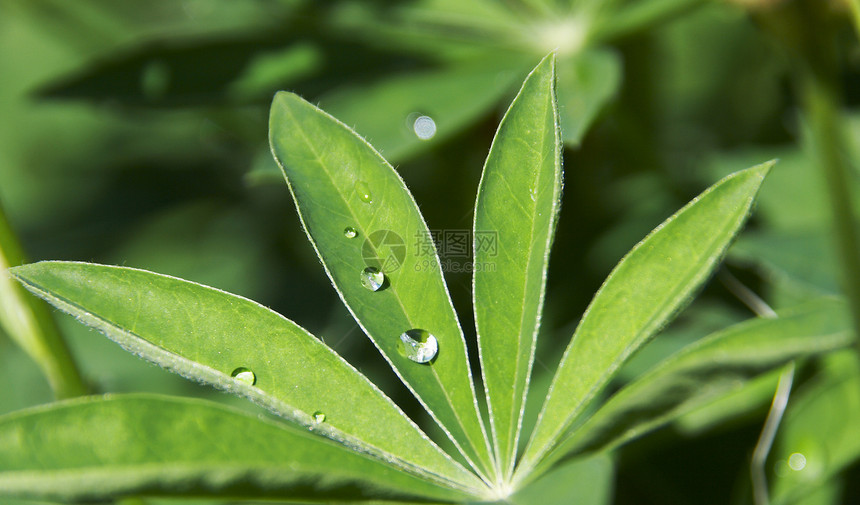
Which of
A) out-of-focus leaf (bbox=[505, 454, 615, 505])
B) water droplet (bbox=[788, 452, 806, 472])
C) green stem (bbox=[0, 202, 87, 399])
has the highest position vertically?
green stem (bbox=[0, 202, 87, 399])

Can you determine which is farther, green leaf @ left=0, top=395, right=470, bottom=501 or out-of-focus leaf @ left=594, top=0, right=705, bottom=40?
out-of-focus leaf @ left=594, top=0, right=705, bottom=40

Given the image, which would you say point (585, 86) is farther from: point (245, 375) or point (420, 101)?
point (245, 375)

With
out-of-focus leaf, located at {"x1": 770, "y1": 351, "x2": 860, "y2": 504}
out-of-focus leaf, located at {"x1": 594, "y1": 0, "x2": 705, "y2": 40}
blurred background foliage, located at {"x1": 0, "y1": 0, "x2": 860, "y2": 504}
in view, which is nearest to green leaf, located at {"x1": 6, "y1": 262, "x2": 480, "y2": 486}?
blurred background foliage, located at {"x1": 0, "y1": 0, "x2": 860, "y2": 504}

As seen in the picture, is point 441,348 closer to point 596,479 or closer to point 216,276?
point 596,479

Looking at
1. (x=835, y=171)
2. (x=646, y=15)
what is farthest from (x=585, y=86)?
(x=835, y=171)

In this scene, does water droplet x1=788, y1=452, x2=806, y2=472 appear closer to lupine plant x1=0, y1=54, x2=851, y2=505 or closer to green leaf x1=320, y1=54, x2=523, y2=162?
lupine plant x1=0, y1=54, x2=851, y2=505

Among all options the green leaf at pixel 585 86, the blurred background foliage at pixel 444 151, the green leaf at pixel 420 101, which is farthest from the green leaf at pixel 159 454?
the green leaf at pixel 420 101
